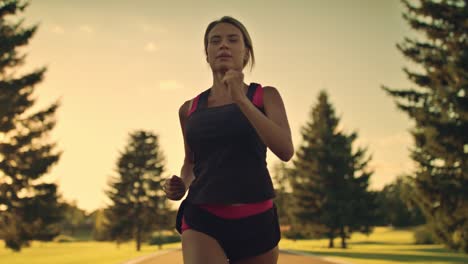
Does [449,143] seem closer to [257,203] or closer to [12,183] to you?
[257,203]

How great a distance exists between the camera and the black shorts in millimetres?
2352

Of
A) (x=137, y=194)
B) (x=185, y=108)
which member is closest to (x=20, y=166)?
(x=137, y=194)

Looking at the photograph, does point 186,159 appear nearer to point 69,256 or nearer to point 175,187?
point 175,187

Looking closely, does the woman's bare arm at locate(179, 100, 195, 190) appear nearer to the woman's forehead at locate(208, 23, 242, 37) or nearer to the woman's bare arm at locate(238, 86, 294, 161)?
the woman's forehead at locate(208, 23, 242, 37)

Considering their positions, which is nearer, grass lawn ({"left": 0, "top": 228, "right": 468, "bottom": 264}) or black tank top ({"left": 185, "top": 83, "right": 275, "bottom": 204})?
black tank top ({"left": 185, "top": 83, "right": 275, "bottom": 204})

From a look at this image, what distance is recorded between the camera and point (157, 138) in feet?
137

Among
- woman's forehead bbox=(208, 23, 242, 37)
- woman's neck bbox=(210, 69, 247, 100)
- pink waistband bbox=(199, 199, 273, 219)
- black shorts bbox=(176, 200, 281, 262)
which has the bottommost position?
black shorts bbox=(176, 200, 281, 262)

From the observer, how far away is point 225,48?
247 cm

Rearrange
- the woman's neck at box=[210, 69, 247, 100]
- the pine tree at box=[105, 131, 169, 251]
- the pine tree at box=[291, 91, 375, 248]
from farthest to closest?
the pine tree at box=[105, 131, 169, 251] → the pine tree at box=[291, 91, 375, 248] → the woman's neck at box=[210, 69, 247, 100]

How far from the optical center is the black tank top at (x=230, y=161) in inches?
91.7

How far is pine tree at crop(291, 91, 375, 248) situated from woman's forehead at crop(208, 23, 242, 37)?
104ft

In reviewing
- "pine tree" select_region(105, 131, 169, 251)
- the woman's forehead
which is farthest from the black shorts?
"pine tree" select_region(105, 131, 169, 251)

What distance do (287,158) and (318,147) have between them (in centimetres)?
3296

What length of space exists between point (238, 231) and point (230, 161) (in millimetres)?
347
